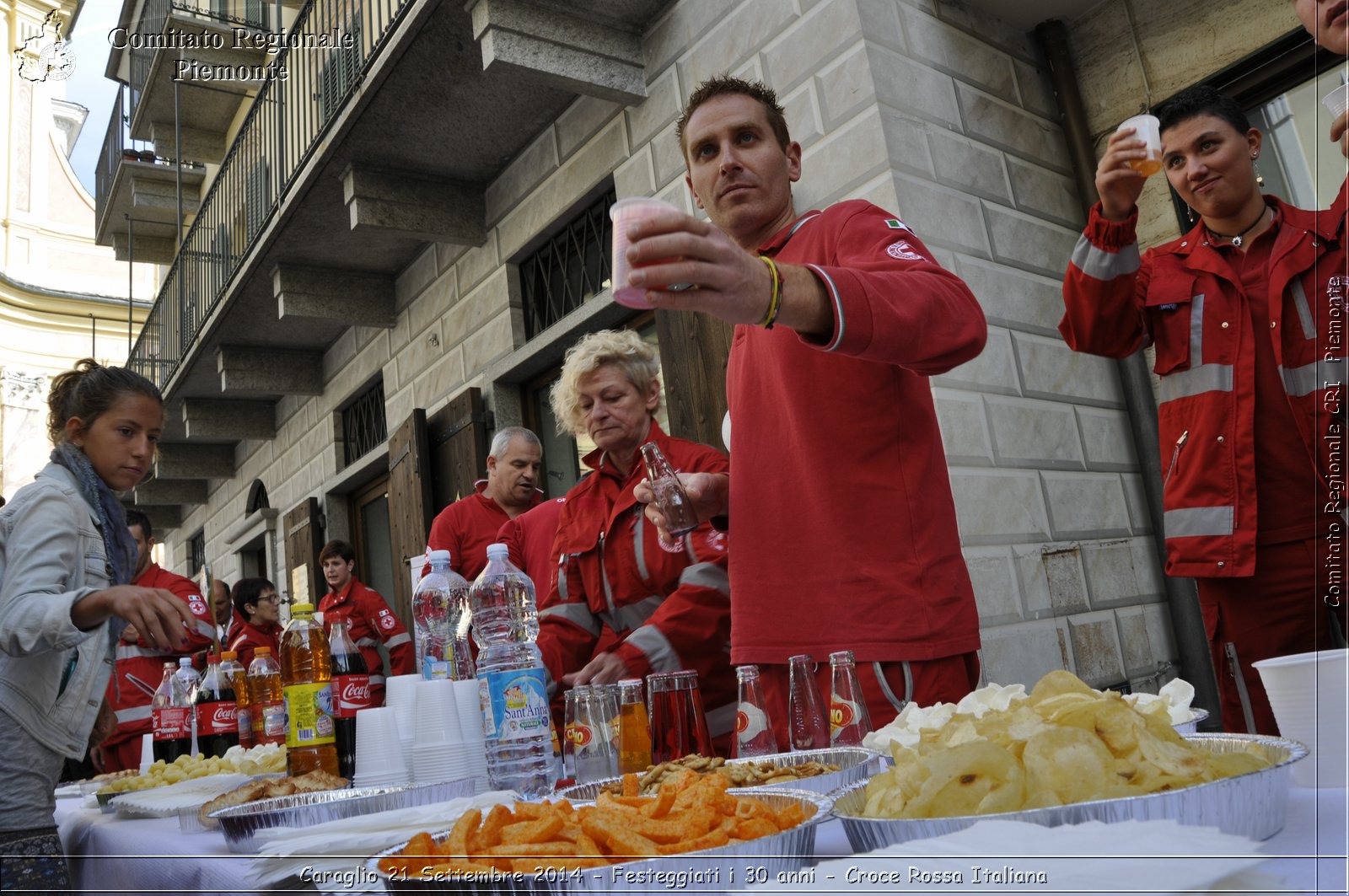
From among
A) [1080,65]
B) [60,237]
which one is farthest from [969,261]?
A: [60,237]

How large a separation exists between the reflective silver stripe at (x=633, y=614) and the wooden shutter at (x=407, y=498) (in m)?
4.28

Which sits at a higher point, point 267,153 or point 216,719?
point 267,153

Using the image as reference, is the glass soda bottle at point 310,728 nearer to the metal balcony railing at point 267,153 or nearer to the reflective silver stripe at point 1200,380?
the reflective silver stripe at point 1200,380

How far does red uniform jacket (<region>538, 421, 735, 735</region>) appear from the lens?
7.36 ft

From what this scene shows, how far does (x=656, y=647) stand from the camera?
7.13 feet

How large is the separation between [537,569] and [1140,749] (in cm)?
306

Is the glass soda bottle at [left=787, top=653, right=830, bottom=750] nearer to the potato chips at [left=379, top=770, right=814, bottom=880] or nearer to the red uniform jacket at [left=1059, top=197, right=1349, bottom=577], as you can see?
the potato chips at [left=379, top=770, right=814, bottom=880]

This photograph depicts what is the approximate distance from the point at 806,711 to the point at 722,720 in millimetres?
993

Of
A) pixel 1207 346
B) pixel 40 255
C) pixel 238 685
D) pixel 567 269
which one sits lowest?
pixel 238 685

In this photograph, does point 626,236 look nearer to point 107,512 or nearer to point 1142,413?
point 107,512

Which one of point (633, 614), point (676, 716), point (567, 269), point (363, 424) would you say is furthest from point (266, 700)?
point (363, 424)

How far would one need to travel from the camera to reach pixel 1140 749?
2.35 feet

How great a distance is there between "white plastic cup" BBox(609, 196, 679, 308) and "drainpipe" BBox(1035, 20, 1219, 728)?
3631mm
